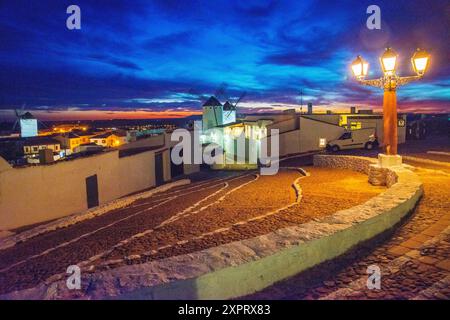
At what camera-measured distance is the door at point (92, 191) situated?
1511 cm

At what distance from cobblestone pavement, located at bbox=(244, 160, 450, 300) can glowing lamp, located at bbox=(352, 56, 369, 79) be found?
232 inches

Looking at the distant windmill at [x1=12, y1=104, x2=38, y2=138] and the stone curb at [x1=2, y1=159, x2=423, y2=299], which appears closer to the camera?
the stone curb at [x1=2, y1=159, x2=423, y2=299]

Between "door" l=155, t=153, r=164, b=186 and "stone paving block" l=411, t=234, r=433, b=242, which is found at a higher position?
"stone paving block" l=411, t=234, r=433, b=242

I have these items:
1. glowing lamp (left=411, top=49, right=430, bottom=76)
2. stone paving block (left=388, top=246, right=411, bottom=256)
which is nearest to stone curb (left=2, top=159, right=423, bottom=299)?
stone paving block (left=388, top=246, right=411, bottom=256)

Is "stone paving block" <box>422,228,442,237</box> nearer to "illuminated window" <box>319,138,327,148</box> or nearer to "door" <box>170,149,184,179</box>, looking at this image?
"door" <box>170,149,184,179</box>

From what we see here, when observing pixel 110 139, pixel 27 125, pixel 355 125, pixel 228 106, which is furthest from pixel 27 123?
pixel 355 125

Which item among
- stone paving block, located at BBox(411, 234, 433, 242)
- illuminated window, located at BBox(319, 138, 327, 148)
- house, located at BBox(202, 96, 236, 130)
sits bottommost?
stone paving block, located at BBox(411, 234, 433, 242)

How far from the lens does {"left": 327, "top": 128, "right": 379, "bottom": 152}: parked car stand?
25.9 m

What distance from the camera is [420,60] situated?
833cm

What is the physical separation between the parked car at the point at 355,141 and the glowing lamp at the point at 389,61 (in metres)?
17.7

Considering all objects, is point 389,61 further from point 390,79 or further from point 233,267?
point 233,267
